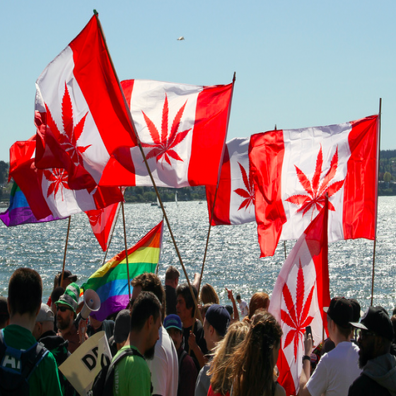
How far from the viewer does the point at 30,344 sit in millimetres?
3168

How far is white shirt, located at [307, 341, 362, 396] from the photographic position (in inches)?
159

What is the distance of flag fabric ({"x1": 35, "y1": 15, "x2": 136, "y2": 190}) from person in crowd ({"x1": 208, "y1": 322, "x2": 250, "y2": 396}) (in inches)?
146

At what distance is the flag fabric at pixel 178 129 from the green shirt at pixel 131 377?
4.00m

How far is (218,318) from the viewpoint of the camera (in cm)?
447

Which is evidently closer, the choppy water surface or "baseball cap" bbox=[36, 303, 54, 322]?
"baseball cap" bbox=[36, 303, 54, 322]

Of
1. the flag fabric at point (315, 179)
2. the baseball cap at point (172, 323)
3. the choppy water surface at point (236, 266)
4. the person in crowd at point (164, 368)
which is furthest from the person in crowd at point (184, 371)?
the choppy water surface at point (236, 266)

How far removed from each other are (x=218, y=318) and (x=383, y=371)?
139cm

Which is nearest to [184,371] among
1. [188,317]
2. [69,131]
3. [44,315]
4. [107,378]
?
[188,317]

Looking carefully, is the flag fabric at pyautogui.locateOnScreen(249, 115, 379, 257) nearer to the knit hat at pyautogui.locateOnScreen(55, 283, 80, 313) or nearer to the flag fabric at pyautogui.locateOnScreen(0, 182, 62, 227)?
the knit hat at pyautogui.locateOnScreen(55, 283, 80, 313)

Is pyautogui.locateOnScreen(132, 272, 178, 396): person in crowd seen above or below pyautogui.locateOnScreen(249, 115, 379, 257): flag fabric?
below

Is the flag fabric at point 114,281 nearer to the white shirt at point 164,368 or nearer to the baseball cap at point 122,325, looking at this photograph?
the baseball cap at point 122,325

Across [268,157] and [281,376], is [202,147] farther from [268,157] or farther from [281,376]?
[281,376]

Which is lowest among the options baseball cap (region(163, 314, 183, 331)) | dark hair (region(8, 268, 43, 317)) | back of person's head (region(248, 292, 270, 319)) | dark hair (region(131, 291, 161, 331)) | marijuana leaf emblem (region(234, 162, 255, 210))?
back of person's head (region(248, 292, 270, 319))

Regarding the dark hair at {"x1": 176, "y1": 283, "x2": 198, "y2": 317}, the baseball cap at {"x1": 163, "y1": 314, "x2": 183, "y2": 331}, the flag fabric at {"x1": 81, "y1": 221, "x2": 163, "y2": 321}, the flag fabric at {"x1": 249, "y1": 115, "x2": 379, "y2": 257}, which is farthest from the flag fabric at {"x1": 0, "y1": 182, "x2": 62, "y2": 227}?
the baseball cap at {"x1": 163, "y1": 314, "x2": 183, "y2": 331}
